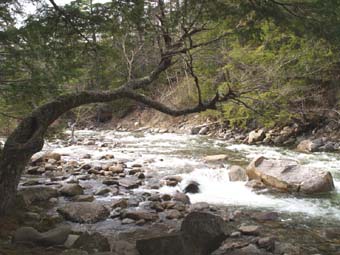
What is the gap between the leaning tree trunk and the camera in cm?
475

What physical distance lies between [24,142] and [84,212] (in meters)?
1.73

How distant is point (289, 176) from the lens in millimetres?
8203

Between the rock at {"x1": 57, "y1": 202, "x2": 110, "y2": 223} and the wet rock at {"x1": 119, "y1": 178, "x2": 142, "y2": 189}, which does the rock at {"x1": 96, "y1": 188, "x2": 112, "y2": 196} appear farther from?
the rock at {"x1": 57, "y1": 202, "x2": 110, "y2": 223}

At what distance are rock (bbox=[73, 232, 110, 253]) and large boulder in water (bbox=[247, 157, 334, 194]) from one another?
183 inches

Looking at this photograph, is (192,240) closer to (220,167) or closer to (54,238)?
(54,238)

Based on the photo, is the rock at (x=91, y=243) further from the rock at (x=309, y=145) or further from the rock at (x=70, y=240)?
the rock at (x=309, y=145)

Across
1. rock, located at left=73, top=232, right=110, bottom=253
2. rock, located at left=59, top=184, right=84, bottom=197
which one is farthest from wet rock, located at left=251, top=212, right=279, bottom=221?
rock, located at left=59, top=184, right=84, bottom=197

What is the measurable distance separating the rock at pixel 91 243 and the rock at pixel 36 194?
2.15m

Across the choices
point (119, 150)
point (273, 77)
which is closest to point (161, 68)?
point (273, 77)

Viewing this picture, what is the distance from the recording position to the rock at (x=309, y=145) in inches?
507

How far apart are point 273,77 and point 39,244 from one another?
294 inches

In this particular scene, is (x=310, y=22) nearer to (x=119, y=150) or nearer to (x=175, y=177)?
(x=175, y=177)

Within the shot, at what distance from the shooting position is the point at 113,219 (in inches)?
241

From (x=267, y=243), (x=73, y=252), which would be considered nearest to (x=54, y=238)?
(x=73, y=252)
